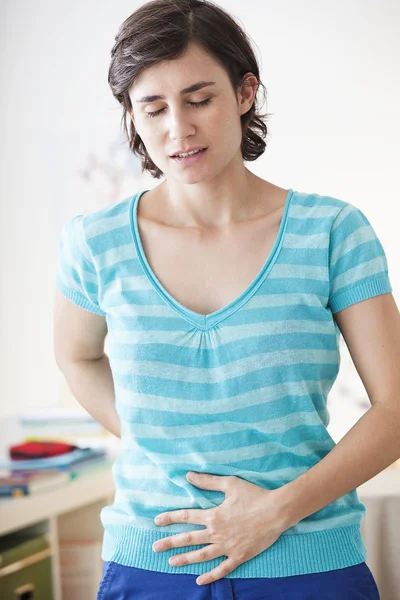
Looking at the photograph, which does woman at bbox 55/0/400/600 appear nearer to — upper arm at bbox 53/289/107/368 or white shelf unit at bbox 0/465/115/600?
upper arm at bbox 53/289/107/368

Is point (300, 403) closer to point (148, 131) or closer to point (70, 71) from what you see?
point (148, 131)

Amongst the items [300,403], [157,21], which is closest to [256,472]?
[300,403]

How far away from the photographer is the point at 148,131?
1178mm

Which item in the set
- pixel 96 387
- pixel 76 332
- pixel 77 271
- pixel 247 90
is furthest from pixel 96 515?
pixel 247 90

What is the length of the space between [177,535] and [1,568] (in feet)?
3.58

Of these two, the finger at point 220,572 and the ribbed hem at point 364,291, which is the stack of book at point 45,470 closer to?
the finger at point 220,572

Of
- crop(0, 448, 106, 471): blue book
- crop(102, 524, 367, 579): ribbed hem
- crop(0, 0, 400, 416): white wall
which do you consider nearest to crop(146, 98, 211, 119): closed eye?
crop(102, 524, 367, 579): ribbed hem

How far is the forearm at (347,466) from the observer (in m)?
1.10

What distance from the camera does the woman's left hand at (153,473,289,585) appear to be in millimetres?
1106

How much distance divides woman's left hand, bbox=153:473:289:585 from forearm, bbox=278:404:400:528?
2 cm

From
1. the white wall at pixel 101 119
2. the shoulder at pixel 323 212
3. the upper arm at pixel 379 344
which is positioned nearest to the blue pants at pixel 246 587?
the upper arm at pixel 379 344

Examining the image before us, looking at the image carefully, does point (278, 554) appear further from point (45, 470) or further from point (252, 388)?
point (45, 470)

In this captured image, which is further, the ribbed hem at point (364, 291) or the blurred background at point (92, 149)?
the blurred background at point (92, 149)

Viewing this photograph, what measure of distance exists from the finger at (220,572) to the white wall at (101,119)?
66.2 inches
